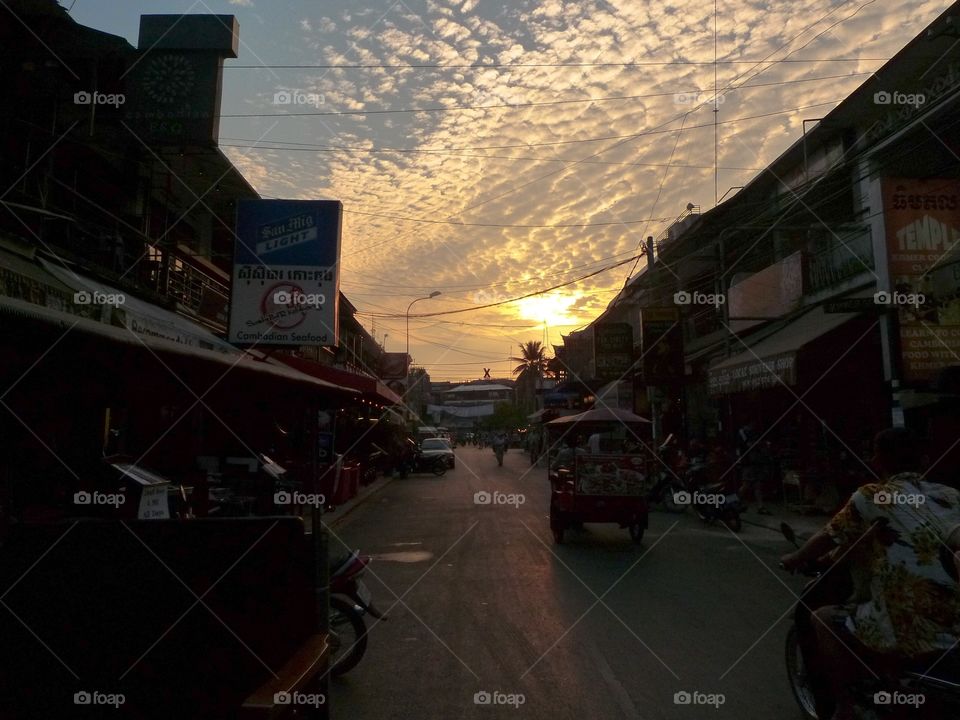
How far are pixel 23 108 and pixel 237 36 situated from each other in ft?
13.0

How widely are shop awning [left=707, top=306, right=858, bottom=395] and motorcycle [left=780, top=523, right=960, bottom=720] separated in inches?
435

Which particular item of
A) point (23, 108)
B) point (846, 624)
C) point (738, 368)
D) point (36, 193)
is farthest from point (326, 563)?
point (738, 368)

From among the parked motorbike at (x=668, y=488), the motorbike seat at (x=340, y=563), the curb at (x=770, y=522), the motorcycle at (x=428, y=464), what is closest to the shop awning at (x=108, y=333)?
the motorbike seat at (x=340, y=563)

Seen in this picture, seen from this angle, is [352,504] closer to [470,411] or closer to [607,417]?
[607,417]

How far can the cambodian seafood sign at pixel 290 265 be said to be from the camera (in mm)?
11906

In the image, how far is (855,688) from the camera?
351cm

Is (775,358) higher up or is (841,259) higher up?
(841,259)

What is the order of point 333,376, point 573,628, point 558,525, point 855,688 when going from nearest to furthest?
point 855,688
point 573,628
point 558,525
point 333,376

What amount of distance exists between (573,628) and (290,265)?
796 centimetres

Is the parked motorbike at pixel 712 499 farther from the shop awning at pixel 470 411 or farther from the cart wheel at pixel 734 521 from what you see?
the shop awning at pixel 470 411

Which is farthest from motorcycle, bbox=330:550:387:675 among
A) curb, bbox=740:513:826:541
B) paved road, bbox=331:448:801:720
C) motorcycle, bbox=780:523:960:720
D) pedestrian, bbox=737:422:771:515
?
pedestrian, bbox=737:422:771:515

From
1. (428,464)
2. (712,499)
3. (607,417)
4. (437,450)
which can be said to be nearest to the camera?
(712,499)

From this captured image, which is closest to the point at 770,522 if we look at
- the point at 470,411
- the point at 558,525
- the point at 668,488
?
the point at 668,488

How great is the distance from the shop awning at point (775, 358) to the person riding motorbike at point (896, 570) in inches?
463
